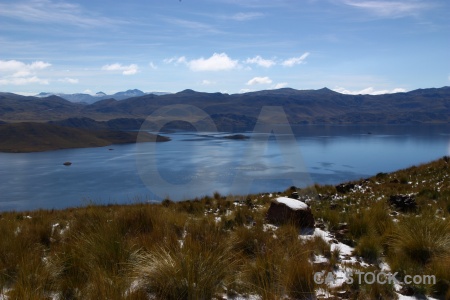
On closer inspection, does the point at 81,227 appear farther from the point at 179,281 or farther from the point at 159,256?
the point at 179,281

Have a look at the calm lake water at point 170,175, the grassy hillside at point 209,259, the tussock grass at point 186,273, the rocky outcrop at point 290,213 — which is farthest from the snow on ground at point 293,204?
the calm lake water at point 170,175

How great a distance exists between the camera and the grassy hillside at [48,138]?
10331cm

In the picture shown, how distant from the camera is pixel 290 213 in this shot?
7.28 meters

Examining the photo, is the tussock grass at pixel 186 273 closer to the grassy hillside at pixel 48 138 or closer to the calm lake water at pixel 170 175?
the calm lake water at pixel 170 175

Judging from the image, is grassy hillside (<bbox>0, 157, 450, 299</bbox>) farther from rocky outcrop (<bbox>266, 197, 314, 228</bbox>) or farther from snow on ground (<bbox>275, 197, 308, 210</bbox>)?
snow on ground (<bbox>275, 197, 308, 210</bbox>)

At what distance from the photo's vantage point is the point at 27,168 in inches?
2633

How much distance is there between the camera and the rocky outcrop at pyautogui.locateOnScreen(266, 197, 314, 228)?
23.5 feet

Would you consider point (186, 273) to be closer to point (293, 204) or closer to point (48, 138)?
point (293, 204)

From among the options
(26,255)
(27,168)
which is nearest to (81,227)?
(26,255)

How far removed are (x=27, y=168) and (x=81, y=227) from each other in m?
71.1

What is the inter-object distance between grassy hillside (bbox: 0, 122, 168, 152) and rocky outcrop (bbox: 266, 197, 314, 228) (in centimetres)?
10818

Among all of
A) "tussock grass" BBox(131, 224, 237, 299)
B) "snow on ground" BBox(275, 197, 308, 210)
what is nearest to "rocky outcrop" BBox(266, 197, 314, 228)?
"snow on ground" BBox(275, 197, 308, 210)

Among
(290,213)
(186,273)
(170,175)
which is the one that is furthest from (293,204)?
(170,175)

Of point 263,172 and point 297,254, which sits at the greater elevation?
point 297,254
